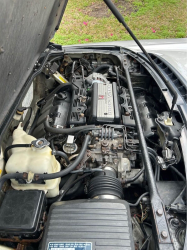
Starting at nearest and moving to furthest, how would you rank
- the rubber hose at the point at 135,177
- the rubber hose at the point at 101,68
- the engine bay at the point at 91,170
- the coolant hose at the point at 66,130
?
the engine bay at the point at 91,170, the rubber hose at the point at 135,177, the coolant hose at the point at 66,130, the rubber hose at the point at 101,68

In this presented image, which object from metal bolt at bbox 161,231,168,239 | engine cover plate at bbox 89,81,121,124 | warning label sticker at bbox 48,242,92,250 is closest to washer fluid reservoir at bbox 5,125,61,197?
warning label sticker at bbox 48,242,92,250

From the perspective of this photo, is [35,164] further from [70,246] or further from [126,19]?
[126,19]

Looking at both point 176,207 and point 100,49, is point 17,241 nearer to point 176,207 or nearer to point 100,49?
point 176,207

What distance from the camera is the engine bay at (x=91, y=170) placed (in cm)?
101

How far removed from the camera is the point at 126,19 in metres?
5.35

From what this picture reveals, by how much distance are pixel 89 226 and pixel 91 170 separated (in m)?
0.38

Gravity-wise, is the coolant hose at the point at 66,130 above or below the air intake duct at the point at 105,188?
above

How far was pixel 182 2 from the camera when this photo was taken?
570 cm

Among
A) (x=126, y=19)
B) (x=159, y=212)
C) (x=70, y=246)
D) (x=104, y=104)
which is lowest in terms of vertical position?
(x=70, y=246)

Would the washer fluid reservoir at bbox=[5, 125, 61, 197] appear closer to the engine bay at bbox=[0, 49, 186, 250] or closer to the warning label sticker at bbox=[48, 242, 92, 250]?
the engine bay at bbox=[0, 49, 186, 250]

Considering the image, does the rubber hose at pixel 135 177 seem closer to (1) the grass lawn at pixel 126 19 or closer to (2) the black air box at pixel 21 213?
(2) the black air box at pixel 21 213

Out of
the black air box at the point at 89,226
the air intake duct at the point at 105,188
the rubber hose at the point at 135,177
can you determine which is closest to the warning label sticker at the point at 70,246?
the black air box at the point at 89,226

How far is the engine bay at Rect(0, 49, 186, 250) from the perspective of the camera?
1.01 metres

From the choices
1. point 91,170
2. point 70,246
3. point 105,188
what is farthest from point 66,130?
point 70,246
